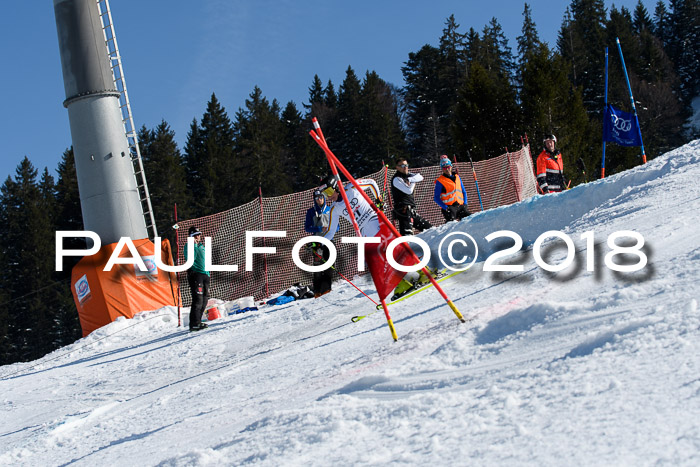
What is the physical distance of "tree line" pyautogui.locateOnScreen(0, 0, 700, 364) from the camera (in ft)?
121

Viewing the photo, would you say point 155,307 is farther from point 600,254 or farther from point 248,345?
point 600,254

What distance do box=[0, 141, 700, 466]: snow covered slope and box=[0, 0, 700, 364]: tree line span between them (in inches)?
1086

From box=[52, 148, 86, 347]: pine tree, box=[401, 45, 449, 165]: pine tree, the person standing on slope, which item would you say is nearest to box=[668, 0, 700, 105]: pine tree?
box=[401, 45, 449, 165]: pine tree

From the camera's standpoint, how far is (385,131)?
59.8 meters

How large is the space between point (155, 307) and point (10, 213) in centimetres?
4428

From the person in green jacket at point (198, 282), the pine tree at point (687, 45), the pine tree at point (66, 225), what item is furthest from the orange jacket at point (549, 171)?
the pine tree at point (687, 45)

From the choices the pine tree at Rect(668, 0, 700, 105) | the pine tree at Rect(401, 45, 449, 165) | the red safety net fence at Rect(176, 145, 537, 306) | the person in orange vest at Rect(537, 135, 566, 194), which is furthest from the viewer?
the pine tree at Rect(668, 0, 700, 105)

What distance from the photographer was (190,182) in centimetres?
5975

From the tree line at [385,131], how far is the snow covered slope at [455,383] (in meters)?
27.6

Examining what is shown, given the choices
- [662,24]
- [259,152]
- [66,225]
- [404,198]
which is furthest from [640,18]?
[404,198]

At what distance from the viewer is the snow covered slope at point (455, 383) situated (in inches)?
123

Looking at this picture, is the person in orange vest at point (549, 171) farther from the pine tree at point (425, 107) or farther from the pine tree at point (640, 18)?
the pine tree at point (640, 18)

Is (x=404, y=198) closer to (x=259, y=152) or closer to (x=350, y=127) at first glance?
(x=259, y=152)

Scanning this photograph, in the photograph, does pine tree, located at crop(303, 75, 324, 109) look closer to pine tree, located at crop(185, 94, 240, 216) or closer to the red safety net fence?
pine tree, located at crop(185, 94, 240, 216)
